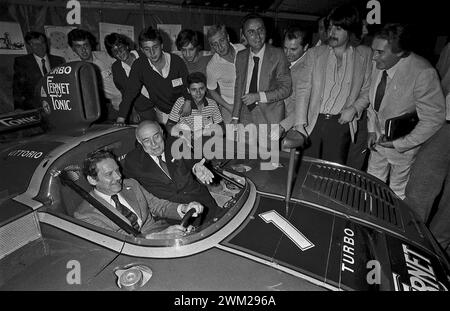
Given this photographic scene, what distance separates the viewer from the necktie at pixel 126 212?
1848 mm


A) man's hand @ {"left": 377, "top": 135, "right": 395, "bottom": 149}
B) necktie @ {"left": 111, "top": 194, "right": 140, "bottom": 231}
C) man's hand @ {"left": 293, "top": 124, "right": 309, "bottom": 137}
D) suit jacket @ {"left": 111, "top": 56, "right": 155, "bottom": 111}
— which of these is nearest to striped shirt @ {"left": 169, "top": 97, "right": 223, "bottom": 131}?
suit jacket @ {"left": 111, "top": 56, "right": 155, "bottom": 111}

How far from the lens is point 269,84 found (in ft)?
9.99

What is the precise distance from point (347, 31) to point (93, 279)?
266 cm

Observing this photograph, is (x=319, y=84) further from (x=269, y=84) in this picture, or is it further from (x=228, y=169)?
(x=228, y=169)

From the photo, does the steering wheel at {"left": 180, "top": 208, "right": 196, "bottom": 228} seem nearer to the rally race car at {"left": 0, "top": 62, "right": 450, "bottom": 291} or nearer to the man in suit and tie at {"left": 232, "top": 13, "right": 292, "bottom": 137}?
the rally race car at {"left": 0, "top": 62, "right": 450, "bottom": 291}

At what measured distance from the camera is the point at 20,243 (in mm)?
1479

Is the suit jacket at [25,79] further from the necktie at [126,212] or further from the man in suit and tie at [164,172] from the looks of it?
the necktie at [126,212]

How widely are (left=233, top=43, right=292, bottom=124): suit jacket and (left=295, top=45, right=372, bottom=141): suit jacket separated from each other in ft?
0.71

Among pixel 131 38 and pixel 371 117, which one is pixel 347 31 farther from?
pixel 131 38

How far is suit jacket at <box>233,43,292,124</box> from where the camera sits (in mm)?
2980

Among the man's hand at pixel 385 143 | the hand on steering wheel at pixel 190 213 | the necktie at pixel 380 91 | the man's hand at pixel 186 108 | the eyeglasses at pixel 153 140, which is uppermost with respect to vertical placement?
the necktie at pixel 380 91

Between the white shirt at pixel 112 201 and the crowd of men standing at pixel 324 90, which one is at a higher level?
the crowd of men standing at pixel 324 90

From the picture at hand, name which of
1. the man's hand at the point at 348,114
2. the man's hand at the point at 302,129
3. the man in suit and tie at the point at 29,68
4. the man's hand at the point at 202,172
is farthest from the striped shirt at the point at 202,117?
the man in suit and tie at the point at 29,68
